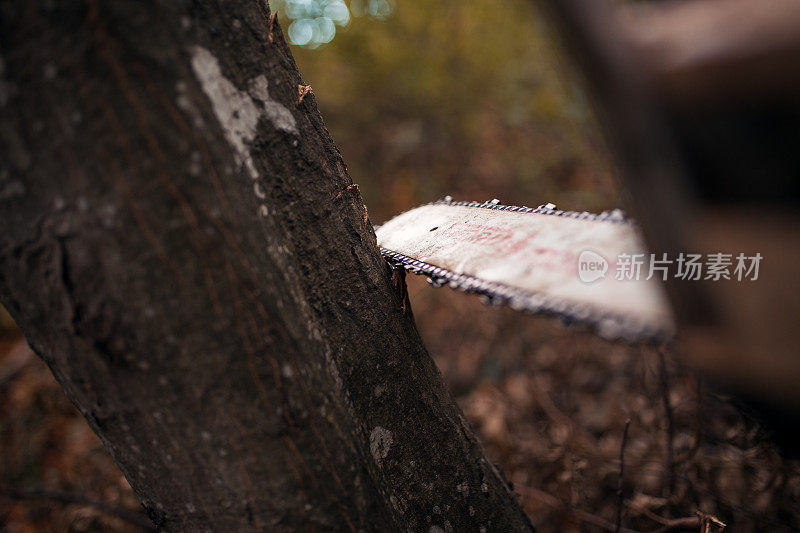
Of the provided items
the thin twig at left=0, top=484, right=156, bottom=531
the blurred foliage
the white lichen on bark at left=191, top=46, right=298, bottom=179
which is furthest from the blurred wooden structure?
the blurred foliage

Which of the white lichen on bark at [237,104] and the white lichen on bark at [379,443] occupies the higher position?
the white lichen on bark at [237,104]

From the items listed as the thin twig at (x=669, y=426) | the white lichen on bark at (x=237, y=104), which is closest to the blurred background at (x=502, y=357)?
the thin twig at (x=669, y=426)

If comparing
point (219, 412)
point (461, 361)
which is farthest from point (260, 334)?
point (461, 361)

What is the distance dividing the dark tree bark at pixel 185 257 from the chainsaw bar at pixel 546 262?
9.0 inches

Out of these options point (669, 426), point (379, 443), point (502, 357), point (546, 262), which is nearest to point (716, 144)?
point (546, 262)

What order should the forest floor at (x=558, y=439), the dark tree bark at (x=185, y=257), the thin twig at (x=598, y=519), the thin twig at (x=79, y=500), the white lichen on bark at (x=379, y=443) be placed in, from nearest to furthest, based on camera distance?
the dark tree bark at (x=185, y=257)
the white lichen on bark at (x=379, y=443)
the thin twig at (x=598, y=519)
the forest floor at (x=558, y=439)
the thin twig at (x=79, y=500)

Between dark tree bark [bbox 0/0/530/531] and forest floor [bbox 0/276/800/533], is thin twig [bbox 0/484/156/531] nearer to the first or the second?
forest floor [bbox 0/276/800/533]

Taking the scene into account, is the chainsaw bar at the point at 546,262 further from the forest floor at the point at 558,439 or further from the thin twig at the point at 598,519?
the thin twig at the point at 598,519

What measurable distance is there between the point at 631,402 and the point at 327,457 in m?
2.05

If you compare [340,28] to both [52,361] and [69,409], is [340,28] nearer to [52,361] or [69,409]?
[69,409]

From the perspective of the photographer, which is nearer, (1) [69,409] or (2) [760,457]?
(2) [760,457]

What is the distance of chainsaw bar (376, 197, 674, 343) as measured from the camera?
23.9 inches

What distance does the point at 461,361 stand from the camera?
2.99 meters

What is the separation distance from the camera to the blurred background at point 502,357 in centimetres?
166
